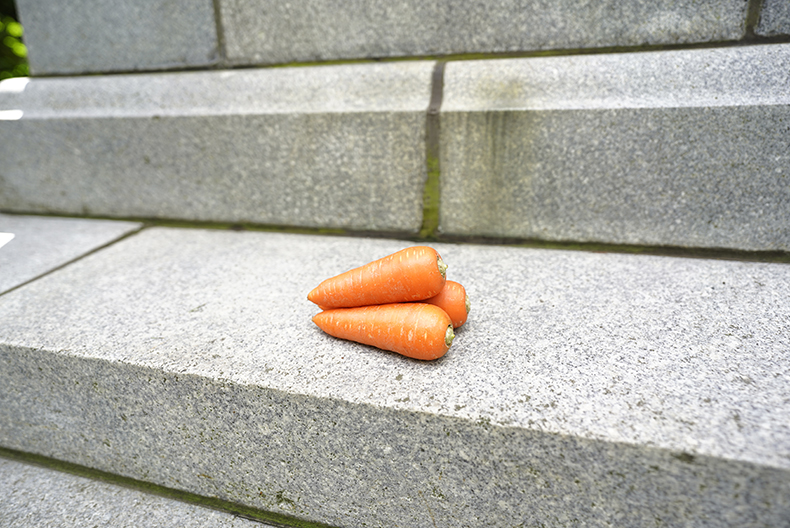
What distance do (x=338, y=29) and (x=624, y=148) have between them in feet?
4.87

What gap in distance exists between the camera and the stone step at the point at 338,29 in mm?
1875

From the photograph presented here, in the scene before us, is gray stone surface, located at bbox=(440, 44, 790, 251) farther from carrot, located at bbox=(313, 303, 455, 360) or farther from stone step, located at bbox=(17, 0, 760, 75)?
carrot, located at bbox=(313, 303, 455, 360)

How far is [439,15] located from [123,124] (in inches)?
70.6

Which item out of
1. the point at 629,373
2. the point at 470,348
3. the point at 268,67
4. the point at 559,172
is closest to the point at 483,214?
the point at 559,172

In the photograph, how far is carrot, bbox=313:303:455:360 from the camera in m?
1.22

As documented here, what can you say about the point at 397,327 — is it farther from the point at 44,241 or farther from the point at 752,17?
the point at 44,241

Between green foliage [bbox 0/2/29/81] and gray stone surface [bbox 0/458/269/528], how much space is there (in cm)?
665

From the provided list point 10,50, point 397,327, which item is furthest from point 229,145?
point 10,50

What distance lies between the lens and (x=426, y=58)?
2195mm

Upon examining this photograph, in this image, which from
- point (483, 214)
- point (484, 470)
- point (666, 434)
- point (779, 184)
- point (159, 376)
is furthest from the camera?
point (483, 214)

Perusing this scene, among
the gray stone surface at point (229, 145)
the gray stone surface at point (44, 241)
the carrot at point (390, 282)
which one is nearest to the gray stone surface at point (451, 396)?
the carrot at point (390, 282)

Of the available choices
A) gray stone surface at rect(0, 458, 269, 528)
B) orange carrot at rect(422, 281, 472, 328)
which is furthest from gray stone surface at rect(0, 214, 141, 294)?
orange carrot at rect(422, 281, 472, 328)

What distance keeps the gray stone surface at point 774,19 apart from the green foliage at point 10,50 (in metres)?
7.86

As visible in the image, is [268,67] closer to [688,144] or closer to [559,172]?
[559,172]
